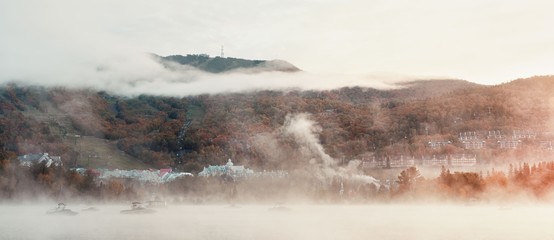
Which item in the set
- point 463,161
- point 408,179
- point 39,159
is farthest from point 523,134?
point 39,159

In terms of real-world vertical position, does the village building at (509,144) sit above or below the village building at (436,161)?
above

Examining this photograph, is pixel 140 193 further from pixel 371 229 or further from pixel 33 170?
pixel 371 229

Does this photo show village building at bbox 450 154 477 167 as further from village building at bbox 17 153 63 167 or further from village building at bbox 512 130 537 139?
village building at bbox 17 153 63 167

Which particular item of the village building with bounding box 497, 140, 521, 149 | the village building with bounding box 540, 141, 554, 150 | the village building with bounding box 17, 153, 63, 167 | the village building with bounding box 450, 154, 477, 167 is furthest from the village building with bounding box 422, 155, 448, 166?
the village building with bounding box 17, 153, 63, 167

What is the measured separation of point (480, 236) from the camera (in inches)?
2908

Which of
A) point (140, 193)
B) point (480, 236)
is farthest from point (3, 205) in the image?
point (480, 236)

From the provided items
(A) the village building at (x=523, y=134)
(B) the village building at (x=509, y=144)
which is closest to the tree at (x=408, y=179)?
(B) the village building at (x=509, y=144)

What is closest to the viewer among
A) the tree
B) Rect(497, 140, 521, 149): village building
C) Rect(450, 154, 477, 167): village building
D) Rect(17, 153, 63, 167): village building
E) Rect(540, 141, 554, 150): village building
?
Rect(17, 153, 63, 167): village building

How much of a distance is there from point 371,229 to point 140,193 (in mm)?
119406

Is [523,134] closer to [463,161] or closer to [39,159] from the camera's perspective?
[463,161]

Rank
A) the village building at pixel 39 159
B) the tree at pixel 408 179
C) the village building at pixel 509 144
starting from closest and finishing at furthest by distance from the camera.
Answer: the village building at pixel 39 159 < the tree at pixel 408 179 < the village building at pixel 509 144

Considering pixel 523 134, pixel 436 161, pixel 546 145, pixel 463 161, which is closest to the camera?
pixel 546 145

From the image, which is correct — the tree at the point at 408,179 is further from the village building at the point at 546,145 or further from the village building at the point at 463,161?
the village building at the point at 546,145

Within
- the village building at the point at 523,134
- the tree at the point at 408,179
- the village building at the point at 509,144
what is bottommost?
the tree at the point at 408,179
